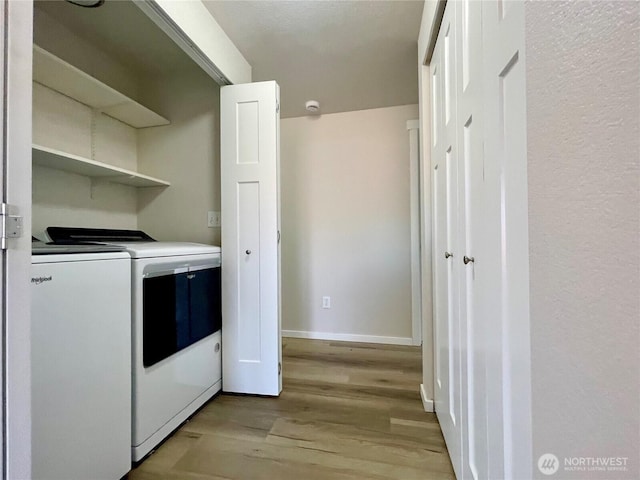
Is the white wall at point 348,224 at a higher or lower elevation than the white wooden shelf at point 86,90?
lower

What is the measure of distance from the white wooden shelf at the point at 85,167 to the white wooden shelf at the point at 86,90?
0.39 metres

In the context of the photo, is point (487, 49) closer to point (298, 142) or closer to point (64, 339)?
point (64, 339)

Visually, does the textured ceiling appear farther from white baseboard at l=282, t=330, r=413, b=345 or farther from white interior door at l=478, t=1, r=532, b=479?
white baseboard at l=282, t=330, r=413, b=345

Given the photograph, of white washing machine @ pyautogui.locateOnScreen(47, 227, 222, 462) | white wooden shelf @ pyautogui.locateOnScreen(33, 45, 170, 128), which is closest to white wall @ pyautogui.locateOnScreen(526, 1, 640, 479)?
white washing machine @ pyautogui.locateOnScreen(47, 227, 222, 462)

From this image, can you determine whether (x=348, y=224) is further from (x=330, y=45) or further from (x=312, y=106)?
(x=330, y=45)

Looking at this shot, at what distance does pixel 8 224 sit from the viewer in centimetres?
60

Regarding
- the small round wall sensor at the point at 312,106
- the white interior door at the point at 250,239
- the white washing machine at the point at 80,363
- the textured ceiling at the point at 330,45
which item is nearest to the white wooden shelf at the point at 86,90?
the white interior door at the point at 250,239

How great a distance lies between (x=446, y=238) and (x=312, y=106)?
1955 mm

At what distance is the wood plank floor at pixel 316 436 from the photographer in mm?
1195

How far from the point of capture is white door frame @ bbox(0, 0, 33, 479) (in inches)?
23.7

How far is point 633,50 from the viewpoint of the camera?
298mm

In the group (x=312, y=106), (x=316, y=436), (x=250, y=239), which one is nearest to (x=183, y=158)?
(x=250, y=239)

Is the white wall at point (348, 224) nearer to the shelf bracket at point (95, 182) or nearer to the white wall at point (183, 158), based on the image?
the white wall at point (183, 158)

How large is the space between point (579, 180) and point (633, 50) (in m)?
0.14
